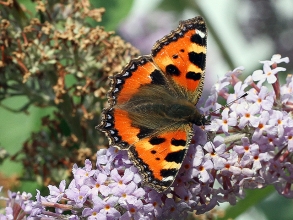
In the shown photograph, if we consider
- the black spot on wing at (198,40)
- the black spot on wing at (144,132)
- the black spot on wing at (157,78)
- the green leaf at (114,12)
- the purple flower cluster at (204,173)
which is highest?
the green leaf at (114,12)

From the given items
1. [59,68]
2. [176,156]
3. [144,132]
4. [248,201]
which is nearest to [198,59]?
[144,132]

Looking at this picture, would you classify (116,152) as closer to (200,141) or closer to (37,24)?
(200,141)

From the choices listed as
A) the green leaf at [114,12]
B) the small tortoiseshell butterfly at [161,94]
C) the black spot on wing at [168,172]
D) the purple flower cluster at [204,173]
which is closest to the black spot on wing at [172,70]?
the small tortoiseshell butterfly at [161,94]

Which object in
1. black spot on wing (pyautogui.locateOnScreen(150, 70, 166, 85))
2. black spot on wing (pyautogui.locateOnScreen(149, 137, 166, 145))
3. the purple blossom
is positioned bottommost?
black spot on wing (pyautogui.locateOnScreen(149, 137, 166, 145))

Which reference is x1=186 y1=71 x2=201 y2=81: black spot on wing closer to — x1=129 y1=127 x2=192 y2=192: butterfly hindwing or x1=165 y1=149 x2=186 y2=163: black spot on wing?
x1=129 y1=127 x2=192 y2=192: butterfly hindwing

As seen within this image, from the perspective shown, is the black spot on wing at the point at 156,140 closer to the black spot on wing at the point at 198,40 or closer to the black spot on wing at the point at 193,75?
the black spot on wing at the point at 193,75

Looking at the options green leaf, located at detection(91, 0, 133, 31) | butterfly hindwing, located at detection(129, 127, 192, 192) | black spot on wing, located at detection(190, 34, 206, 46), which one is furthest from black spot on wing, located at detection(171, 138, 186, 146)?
green leaf, located at detection(91, 0, 133, 31)

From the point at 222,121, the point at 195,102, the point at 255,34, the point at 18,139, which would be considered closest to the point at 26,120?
the point at 18,139

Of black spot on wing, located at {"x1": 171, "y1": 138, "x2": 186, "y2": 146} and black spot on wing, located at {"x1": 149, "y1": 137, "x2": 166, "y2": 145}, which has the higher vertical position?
black spot on wing, located at {"x1": 149, "y1": 137, "x2": 166, "y2": 145}
